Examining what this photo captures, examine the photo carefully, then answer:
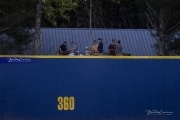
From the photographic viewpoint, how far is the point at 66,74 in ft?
50.6

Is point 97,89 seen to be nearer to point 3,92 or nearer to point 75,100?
point 75,100

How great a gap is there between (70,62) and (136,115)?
7.67 feet

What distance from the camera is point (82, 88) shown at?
1543cm

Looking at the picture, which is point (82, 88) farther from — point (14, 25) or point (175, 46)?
point (175, 46)

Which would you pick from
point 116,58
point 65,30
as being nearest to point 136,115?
point 116,58

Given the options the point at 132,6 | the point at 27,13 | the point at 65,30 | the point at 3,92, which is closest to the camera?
the point at 3,92

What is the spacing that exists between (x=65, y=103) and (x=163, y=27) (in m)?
16.9

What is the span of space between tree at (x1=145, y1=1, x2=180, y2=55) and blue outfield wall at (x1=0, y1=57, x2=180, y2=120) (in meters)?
15.0

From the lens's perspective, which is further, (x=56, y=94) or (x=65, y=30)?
(x=65, y=30)

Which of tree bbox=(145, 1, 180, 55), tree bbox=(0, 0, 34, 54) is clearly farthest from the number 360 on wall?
tree bbox=(145, 1, 180, 55)

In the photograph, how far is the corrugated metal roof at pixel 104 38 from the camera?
3476cm

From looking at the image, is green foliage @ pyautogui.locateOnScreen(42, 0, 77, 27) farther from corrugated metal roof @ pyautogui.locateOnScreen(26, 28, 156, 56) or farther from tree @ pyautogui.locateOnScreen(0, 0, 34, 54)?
tree @ pyautogui.locateOnScreen(0, 0, 34, 54)

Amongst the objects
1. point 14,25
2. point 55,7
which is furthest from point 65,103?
point 55,7

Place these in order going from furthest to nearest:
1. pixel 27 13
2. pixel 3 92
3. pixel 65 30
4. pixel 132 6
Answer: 1. pixel 132 6
2. pixel 65 30
3. pixel 27 13
4. pixel 3 92
